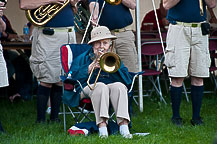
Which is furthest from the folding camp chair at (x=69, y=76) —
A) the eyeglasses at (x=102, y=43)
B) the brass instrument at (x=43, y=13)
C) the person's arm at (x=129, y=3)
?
the person's arm at (x=129, y=3)

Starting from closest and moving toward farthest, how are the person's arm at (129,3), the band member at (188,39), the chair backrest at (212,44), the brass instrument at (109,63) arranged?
the brass instrument at (109,63) < the band member at (188,39) < the person's arm at (129,3) < the chair backrest at (212,44)

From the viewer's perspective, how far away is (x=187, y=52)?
15.0 ft

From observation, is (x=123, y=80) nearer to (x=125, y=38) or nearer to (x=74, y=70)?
(x=74, y=70)

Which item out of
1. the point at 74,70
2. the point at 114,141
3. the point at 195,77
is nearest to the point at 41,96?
the point at 74,70

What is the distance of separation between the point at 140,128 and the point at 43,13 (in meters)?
1.60

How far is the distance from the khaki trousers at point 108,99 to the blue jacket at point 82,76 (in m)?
0.17

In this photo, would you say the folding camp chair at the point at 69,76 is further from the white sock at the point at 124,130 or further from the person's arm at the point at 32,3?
the person's arm at the point at 32,3

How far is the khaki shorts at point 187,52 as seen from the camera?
14.9 feet

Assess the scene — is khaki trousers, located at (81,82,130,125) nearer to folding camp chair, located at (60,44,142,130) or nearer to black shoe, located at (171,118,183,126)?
folding camp chair, located at (60,44,142,130)

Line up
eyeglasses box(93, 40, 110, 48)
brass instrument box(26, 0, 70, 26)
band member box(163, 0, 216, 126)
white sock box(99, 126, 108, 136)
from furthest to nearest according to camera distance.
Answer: brass instrument box(26, 0, 70, 26) → band member box(163, 0, 216, 126) → eyeglasses box(93, 40, 110, 48) → white sock box(99, 126, 108, 136)

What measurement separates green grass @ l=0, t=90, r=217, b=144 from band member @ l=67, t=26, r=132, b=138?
18 centimetres

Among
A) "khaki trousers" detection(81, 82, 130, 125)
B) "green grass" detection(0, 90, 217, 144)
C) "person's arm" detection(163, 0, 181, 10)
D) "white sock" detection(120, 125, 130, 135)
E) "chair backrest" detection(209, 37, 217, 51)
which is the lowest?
"green grass" detection(0, 90, 217, 144)

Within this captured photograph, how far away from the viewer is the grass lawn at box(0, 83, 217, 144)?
153 inches

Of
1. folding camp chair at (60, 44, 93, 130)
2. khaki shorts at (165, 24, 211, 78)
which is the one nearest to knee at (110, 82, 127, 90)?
folding camp chair at (60, 44, 93, 130)
